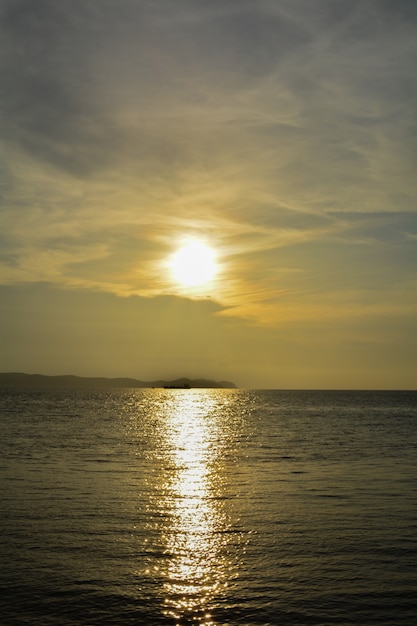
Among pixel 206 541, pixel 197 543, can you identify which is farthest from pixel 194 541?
pixel 206 541

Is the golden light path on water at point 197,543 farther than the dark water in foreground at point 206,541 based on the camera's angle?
Yes

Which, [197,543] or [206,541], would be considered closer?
[197,543]

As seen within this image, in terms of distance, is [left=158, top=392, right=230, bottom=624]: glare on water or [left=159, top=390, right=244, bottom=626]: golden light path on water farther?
[left=158, top=392, right=230, bottom=624]: glare on water

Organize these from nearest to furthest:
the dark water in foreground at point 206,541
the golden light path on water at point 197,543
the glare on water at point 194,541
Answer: the dark water in foreground at point 206,541 < the golden light path on water at point 197,543 < the glare on water at point 194,541

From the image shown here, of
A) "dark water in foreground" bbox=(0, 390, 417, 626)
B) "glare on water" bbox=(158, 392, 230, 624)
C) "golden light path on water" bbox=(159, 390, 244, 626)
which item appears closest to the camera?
"dark water in foreground" bbox=(0, 390, 417, 626)

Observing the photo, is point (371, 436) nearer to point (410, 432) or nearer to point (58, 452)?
point (410, 432)

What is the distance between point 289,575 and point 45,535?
12246mm

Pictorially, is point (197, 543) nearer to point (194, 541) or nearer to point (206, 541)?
point (194, 541)

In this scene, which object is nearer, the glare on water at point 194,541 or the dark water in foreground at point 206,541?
the dark water in foreground at point 206,541

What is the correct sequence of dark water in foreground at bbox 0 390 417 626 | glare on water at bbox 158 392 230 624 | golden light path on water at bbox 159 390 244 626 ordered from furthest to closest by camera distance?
glare on water at bbox 158 392 230 624 < golden light path on water at bbox 159 390 244 626 < dark water in foreground at bbox 0 390 417 626

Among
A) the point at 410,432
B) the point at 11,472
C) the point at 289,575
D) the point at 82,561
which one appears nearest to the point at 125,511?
the point at 82,561

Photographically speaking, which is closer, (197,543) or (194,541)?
(197,543)

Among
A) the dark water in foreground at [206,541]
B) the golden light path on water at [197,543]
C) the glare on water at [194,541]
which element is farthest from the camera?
the glare on water at [194,541]

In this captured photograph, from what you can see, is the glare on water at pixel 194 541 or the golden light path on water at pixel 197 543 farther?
the glare on water at pixel 194 541
